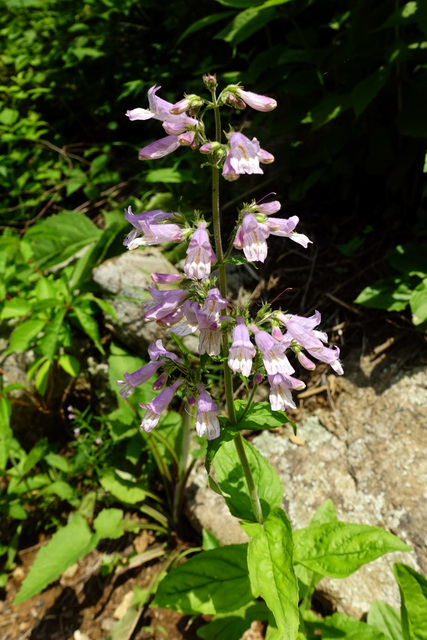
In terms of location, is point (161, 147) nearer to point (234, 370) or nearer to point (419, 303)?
point (234, 370)

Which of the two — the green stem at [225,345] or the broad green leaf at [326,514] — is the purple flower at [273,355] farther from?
the broad green leaf at [326,514]

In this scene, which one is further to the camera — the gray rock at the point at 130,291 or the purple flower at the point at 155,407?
the gray rock at the point at 130,291

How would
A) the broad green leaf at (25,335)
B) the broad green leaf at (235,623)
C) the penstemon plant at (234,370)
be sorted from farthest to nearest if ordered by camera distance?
the broad green leaf at (25,335) → the broad green leaf at (235,623) → the penstemon plant at (234,370)

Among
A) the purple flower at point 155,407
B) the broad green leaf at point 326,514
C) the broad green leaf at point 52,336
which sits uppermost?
the purple flower at point 155,407

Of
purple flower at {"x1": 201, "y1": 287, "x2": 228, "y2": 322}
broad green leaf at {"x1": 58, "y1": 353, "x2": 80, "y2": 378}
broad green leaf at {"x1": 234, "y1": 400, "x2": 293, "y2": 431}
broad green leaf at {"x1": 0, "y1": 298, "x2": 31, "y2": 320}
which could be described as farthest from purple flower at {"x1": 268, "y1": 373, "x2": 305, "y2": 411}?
broad green leaf at {"x1": 0, "y1": 298, "x2": 31, "y2": 320}

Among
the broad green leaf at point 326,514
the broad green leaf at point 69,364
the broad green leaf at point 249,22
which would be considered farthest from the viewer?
the broad green leaf at point 69,364

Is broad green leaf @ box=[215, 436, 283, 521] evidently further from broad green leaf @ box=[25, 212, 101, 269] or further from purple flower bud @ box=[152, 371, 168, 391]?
broad green leaf @ box=[25, 212, 101, 269]

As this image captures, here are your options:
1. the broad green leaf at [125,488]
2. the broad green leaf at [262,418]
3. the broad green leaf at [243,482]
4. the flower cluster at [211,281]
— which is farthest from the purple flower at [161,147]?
the broad green leaf at [125,488]

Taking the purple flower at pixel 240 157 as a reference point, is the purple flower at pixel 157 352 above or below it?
below
